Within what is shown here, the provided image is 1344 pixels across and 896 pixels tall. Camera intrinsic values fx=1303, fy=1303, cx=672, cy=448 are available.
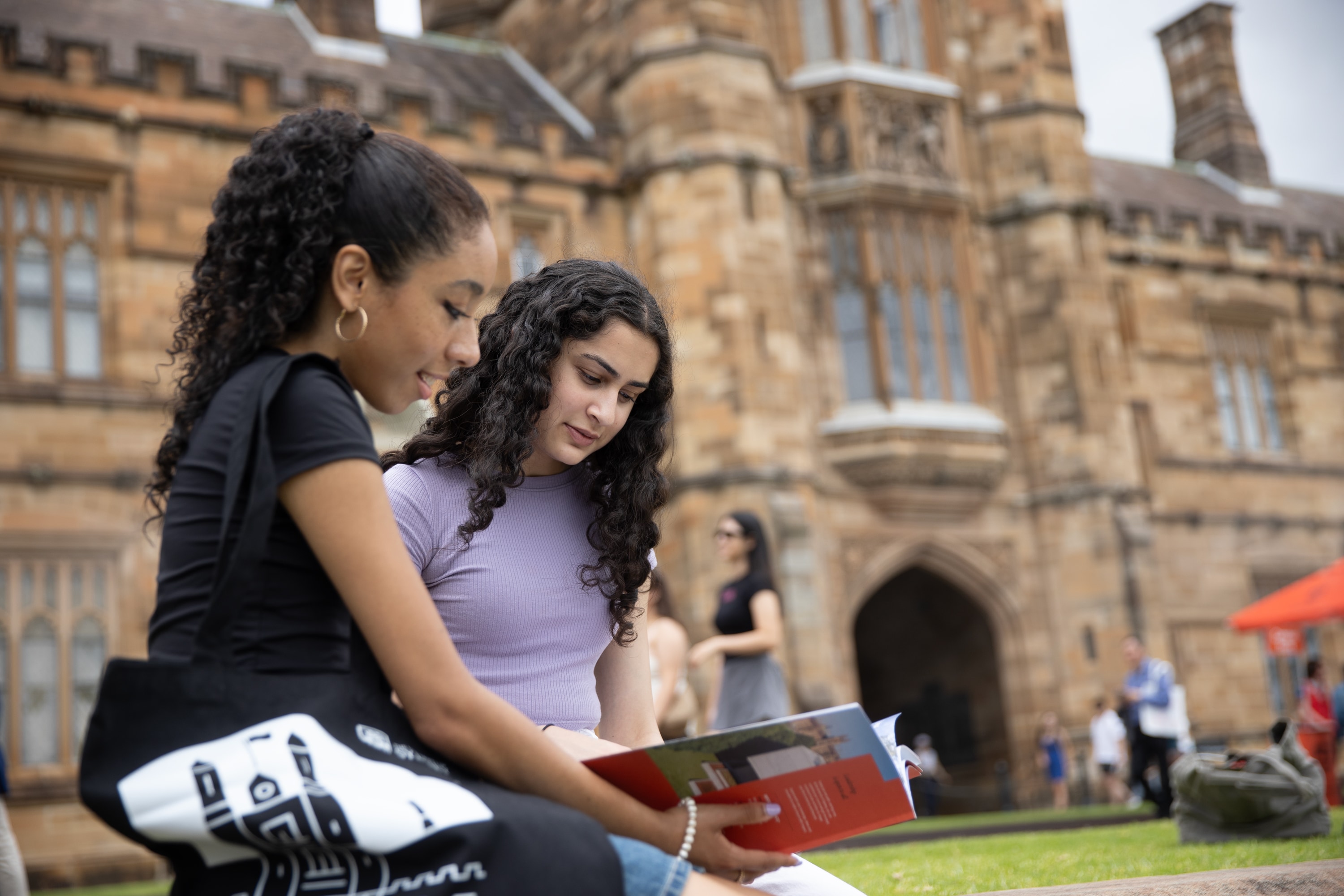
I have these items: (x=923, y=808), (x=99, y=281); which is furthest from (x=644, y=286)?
(x=923, y=808)

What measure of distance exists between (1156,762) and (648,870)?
28.2 ft

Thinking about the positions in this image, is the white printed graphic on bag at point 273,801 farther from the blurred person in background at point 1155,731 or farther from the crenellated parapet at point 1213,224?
the crenellated parapet at point 1213,224

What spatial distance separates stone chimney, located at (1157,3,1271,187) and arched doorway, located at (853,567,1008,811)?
39.7 feet

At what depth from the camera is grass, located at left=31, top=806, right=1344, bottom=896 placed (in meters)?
4.12

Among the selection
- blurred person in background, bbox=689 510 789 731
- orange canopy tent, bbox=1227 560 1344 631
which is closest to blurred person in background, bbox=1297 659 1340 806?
orange canopy tent, bbox=1227 560 1344 631

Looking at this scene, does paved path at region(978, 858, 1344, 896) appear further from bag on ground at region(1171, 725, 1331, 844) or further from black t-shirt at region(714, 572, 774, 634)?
black t-shirt at region(714, 572, 774, 634)

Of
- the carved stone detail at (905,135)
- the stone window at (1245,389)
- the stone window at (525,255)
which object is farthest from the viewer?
the stone window at (1245,389)

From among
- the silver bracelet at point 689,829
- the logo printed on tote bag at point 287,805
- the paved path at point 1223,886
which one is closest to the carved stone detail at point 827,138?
the paved path at point 1223,886

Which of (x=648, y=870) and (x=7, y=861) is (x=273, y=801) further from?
(x=7, y=861)

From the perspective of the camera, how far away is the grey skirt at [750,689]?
20.3ft

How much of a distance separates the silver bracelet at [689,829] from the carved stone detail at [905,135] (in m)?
14.9

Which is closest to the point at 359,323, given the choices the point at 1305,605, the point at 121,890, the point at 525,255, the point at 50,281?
the point at 121,890

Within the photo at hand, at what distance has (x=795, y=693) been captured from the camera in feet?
43.4

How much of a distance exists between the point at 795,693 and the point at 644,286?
11451 mm
